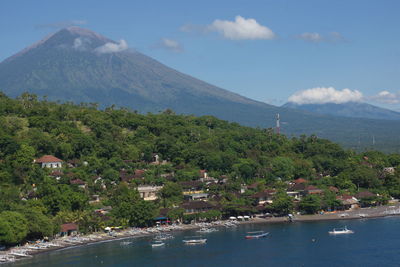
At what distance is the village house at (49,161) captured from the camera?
2066 inches

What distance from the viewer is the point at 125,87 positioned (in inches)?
7087

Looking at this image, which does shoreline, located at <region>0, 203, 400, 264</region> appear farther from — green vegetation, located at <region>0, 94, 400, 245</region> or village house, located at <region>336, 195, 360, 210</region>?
green vegetation, located at <region>0, 94, 400, 245</region>

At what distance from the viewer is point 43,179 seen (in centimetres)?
4812

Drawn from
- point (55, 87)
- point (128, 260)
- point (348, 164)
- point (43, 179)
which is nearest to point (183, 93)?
point (55, 87)

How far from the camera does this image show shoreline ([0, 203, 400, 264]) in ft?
122

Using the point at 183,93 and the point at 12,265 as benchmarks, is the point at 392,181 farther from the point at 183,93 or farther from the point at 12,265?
the point at 183,93

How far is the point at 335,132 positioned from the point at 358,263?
135 meters

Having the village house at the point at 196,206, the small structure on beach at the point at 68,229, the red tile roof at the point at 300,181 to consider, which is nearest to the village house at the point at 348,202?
the red tile roof at the point at 300,181

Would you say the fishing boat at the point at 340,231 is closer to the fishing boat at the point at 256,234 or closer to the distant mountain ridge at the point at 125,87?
the fishing boat at the point at 256,234

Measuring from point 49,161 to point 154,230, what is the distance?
1412 cm

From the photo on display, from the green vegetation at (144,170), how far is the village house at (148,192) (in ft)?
2.23

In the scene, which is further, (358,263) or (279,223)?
(279,223)

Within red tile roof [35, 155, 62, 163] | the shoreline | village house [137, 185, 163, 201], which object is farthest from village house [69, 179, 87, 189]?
the shoreline

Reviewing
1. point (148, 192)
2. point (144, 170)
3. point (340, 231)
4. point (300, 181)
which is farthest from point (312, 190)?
point (144, 170)
